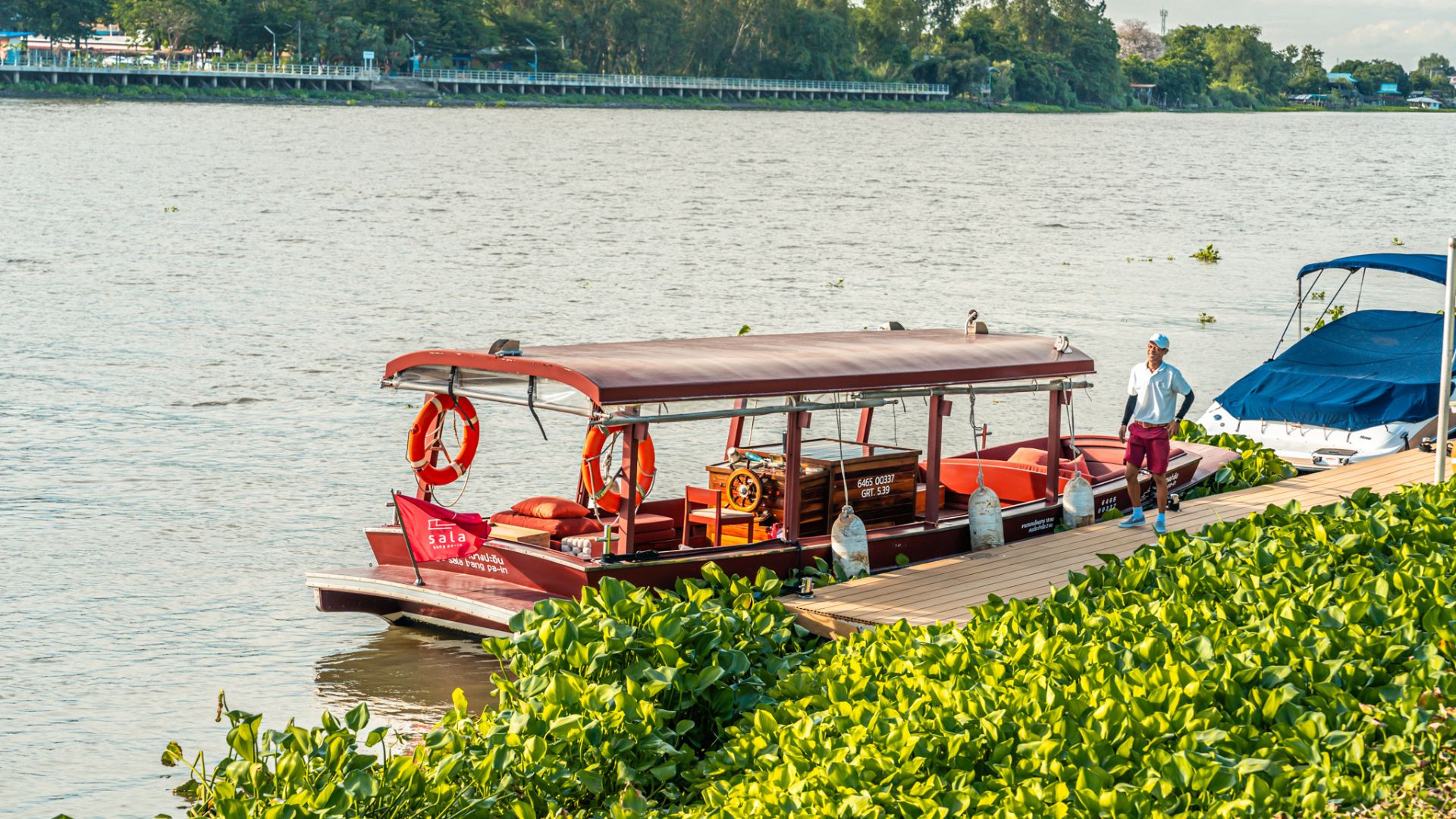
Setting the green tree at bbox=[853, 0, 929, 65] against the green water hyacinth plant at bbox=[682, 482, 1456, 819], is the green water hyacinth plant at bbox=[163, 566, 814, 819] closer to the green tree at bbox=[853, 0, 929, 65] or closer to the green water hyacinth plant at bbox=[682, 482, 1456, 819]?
the green water hyacinth plant at bbox=[682, 482, 1456, 819]

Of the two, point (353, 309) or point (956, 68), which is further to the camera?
point (956, 68)

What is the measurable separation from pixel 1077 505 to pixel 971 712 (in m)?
7.03

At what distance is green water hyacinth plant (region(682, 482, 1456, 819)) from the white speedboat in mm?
9141

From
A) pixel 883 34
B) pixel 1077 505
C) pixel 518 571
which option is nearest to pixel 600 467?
pixel 518 571

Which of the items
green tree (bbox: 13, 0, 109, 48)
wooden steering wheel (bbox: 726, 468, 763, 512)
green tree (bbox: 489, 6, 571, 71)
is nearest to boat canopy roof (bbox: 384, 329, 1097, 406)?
wooden steering wheel (bbox: 726, 468, 763, 512)

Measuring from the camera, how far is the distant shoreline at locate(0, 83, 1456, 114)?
126 metres

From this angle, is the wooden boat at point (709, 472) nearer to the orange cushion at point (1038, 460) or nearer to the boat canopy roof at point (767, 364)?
the boat canopy roof at point (767, 364)

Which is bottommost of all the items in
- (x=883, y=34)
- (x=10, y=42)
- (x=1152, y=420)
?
(x=1152, y=420)

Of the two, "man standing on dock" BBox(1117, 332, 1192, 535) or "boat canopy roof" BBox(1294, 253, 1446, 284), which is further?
"boat canopy roof" BBox(1294, 253, 1446, 284)

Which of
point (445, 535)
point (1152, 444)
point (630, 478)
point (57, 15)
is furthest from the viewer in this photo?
point (57, 15)

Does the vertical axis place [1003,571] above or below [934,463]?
below

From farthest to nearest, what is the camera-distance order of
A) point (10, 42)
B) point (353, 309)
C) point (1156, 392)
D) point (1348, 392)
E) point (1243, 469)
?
1. point (10, 42)
2. point (353, 309)
3. point (1348, 392)
4. point (1243, 469)
5. point (1156, 392)

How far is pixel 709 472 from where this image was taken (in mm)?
13797

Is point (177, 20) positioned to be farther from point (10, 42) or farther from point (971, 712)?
point (971, 712)
